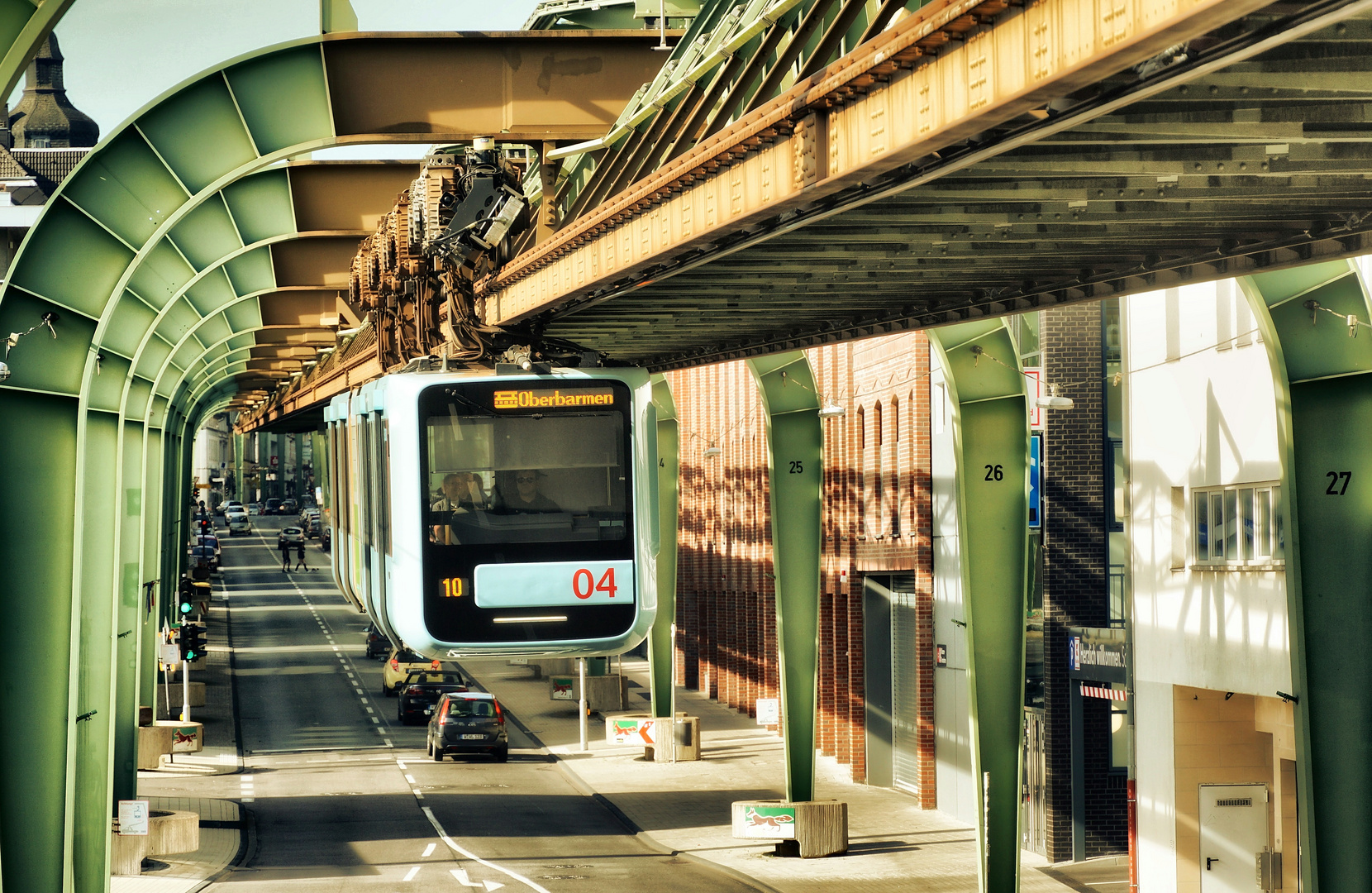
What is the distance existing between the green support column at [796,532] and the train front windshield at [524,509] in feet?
43.1

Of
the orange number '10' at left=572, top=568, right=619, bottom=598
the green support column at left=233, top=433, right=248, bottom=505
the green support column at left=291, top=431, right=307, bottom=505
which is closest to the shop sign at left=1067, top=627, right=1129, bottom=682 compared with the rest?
the orange number '10' at left=572, top=568, right=619, bottom=598

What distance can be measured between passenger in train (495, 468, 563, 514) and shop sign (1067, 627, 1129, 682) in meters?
13.4

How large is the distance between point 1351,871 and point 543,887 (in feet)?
43.5

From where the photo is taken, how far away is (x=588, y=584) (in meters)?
13.9

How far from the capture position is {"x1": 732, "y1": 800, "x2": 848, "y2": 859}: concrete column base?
88.4 ft

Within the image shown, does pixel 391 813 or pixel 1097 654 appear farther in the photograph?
pixel 391 813

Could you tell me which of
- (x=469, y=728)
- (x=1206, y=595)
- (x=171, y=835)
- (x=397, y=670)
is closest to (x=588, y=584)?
(x=1206, y=595)

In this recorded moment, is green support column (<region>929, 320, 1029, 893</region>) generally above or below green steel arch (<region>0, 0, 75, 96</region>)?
below

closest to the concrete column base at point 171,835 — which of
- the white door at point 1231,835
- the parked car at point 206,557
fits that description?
the white door at point 1231,835

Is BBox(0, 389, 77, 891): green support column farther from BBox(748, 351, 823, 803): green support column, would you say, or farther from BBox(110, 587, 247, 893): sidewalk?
BBox(748, 351, 823, 803): green support column

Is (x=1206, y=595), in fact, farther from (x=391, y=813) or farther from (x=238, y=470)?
(x=238, y=470)

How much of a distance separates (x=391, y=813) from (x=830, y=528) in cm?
1134

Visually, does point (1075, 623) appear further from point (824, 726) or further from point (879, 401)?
point (824, 726)

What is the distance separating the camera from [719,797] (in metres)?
33.8
